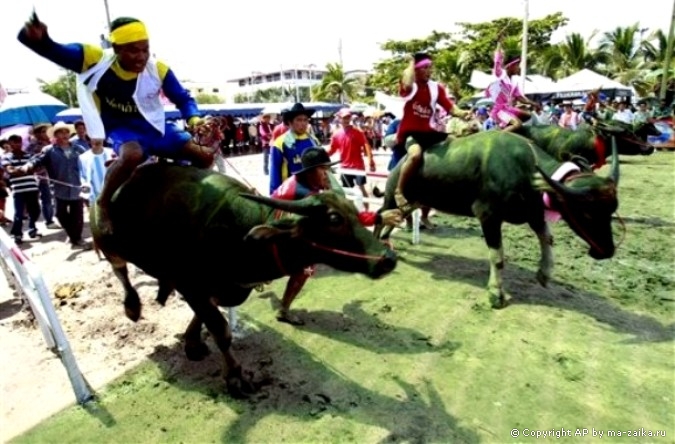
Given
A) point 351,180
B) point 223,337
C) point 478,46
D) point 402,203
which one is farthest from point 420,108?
point 478,46

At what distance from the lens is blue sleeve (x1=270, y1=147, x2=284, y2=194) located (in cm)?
524

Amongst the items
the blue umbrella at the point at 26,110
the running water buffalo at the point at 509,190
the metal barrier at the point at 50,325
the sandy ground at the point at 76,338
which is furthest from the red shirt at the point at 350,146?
the blue umbrella at the point at 26,110

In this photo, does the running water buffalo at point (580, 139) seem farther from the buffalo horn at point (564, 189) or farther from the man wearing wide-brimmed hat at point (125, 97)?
the man wearing wide-brimmed hat at point (125, 97)

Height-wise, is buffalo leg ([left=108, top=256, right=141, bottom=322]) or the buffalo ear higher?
the buffalo ear

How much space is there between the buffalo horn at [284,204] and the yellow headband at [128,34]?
1.36m

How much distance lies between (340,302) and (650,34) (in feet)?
147

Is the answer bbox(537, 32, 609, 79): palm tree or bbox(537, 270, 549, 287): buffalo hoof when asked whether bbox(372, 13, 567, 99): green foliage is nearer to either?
bbox(537, 32, 609, 79): palm tree

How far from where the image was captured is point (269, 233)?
2.97 m

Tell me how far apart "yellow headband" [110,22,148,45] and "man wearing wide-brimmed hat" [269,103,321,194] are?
1949 millimetres

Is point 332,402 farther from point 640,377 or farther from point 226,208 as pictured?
point 640,377

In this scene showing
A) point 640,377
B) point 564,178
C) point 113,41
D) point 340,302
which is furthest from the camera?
point 340,302

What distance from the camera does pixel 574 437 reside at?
9.80ft

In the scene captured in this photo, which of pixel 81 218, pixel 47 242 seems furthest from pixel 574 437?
pixel 47 242

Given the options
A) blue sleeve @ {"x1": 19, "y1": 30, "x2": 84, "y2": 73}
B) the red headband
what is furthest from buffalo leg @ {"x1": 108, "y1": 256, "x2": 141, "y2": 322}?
the red headband
